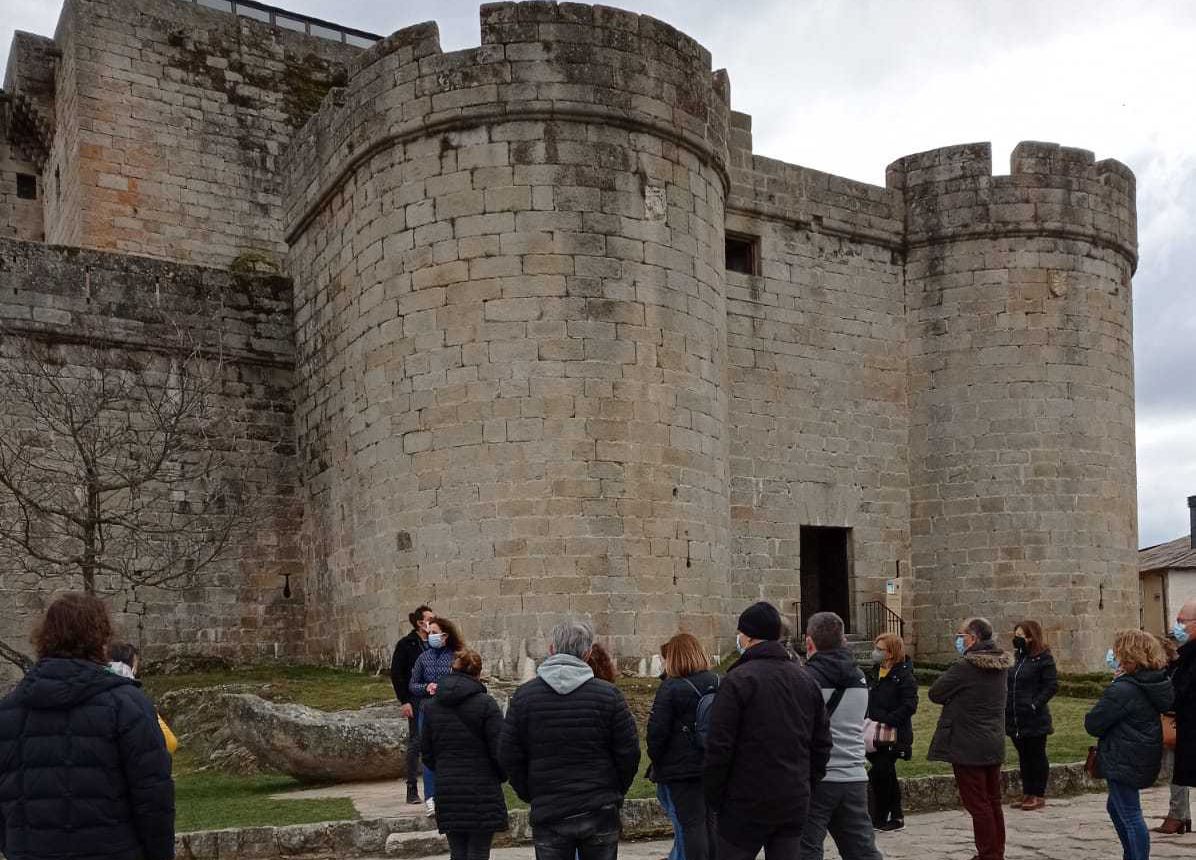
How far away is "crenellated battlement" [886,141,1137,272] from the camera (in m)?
19.4

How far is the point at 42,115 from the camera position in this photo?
23.2 meters

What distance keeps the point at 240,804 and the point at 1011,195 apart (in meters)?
14.3

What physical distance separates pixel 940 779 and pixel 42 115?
64.8 ft

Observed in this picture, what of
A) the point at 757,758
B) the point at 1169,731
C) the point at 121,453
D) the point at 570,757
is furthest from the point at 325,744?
the point at 121,453

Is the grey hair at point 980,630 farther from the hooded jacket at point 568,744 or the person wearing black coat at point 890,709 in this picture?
the hooded jacket at point 568,744

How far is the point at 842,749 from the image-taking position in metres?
6.48

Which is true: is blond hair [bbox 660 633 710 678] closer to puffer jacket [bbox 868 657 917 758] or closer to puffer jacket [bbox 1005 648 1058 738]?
puffer jacket [bbox 868 657 917 758]

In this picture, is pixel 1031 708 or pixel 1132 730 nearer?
pixel 1132 730

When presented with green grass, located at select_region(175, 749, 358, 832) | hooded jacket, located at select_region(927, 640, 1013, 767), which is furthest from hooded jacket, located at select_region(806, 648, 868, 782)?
green grass, located at select_region(175, 749, 358, 832)

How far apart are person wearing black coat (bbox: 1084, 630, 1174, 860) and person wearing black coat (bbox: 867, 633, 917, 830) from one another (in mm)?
1430

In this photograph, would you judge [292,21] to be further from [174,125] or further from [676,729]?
[676,729]

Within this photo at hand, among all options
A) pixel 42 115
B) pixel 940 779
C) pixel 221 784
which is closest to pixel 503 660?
pixel 221 784

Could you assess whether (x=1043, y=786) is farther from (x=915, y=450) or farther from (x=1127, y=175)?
(x=1127, y=175)

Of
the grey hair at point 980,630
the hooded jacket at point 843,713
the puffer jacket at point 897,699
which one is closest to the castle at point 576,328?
the puffer jacket at point 897,699
